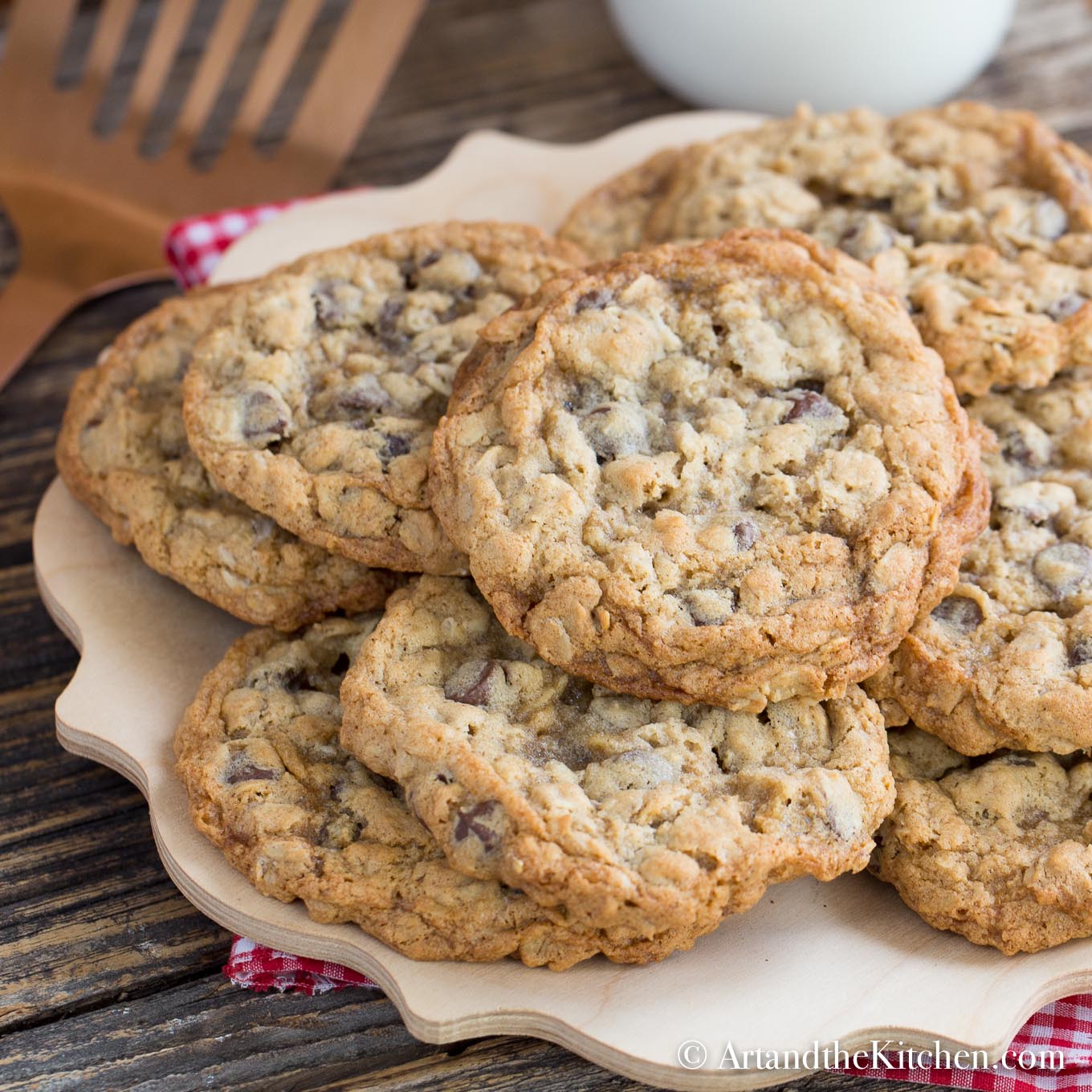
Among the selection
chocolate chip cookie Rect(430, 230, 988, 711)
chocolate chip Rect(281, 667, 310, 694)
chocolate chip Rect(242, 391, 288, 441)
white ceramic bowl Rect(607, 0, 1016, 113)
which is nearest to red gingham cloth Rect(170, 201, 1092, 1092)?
chocolate chip Rect(281, 667, 310, 694)

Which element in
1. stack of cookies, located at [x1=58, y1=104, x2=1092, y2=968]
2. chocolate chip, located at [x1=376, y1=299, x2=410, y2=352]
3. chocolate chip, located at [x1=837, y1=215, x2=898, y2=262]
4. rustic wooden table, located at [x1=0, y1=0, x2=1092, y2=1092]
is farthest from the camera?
chocolate chip, located at [x1=837, y1=215, x2=898, y2=262]

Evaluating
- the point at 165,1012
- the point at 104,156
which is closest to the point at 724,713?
the point at 165,1012

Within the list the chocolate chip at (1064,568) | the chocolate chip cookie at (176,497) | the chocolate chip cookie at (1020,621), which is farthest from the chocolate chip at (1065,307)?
the chocolate chip cookie at (176,497)

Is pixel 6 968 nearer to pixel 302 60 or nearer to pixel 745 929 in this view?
pixel 745 929

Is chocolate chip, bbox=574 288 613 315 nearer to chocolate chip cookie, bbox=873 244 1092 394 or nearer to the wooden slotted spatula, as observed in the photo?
chocolate chip cookie, bbox=873 244 1092 394

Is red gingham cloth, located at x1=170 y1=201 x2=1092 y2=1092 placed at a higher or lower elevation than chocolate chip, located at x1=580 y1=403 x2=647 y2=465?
lower

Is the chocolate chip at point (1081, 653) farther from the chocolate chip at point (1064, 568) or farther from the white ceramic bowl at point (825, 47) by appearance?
the white ceramic bowl at point (825, 47)

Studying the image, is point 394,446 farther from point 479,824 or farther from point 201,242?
point 201,242
